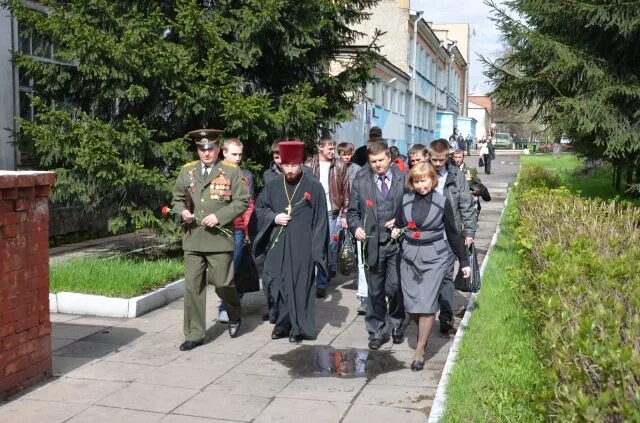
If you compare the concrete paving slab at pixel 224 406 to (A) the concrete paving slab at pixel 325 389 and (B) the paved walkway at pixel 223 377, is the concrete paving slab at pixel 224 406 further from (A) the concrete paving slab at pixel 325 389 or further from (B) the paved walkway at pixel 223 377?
(A) the concrete paving slab at pixel 325 389

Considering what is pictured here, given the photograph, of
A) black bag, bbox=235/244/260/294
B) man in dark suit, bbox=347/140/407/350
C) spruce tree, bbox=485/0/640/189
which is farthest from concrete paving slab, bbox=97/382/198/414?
spruce tree, bbox=485/0/640/189

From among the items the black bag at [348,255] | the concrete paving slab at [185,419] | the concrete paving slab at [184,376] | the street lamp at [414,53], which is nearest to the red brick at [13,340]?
the concrete paving slab at [184,376]

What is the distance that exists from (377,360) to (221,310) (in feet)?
6.68

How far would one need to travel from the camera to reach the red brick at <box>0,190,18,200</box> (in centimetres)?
522

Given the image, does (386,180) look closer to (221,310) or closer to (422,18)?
(221,310)

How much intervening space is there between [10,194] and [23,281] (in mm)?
623

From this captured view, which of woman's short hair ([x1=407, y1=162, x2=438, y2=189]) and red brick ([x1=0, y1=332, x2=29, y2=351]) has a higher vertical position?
woman's short hair ([x1=407, y1=162, x2=438, y2=189])

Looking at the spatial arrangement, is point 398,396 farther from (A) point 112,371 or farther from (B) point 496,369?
(A) point 112,371

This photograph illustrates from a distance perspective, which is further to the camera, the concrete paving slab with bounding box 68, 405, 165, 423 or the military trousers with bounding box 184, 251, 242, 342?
the military trousers with bounding box 184, 251, 242, 342

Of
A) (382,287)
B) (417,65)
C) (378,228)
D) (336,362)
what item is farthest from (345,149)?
(417,65)

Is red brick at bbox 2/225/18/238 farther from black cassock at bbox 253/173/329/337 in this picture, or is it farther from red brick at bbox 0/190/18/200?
black cassock at bbox 253/173/329/337

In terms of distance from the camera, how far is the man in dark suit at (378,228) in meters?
6.98

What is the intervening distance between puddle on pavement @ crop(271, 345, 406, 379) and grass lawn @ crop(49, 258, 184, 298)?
242cm

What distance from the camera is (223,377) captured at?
6066mm
